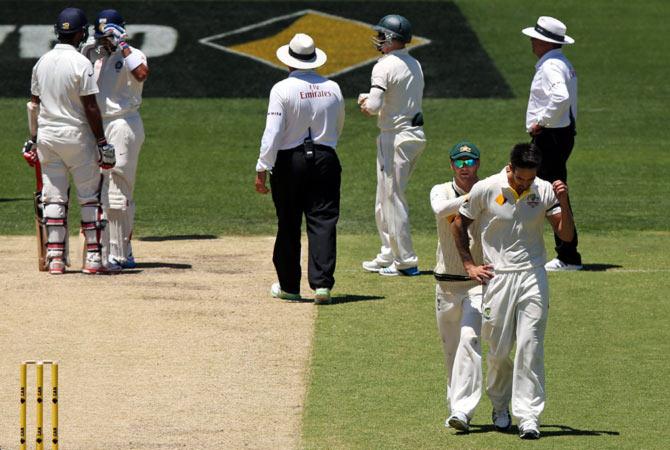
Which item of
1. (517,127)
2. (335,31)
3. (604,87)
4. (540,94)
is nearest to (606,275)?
(540,94)

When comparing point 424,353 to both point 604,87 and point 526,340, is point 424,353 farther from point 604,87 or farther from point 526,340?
point 604,87

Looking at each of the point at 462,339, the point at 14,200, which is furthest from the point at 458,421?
the point at 14,200

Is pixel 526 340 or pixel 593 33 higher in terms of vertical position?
pixel 593 33

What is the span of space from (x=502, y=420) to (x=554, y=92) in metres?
5.39

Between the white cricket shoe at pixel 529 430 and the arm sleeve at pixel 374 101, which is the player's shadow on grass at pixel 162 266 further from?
the white cricket shoe at pixel 529 430

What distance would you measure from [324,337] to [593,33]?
1840cm

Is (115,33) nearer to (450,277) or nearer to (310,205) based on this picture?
(310,205)

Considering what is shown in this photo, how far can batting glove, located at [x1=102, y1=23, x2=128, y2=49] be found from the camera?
44.7ft

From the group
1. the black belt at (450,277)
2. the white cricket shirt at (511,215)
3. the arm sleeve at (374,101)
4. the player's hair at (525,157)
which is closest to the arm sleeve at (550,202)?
the white cricket shirt at (511,215)

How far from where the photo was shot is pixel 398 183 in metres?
13.5

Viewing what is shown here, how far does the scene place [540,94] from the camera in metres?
13.6

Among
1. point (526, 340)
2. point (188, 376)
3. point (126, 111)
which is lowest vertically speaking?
point (188, 376)

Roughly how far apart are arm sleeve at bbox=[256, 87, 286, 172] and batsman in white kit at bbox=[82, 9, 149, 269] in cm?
227

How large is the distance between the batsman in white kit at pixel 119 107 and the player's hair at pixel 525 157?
605cm
